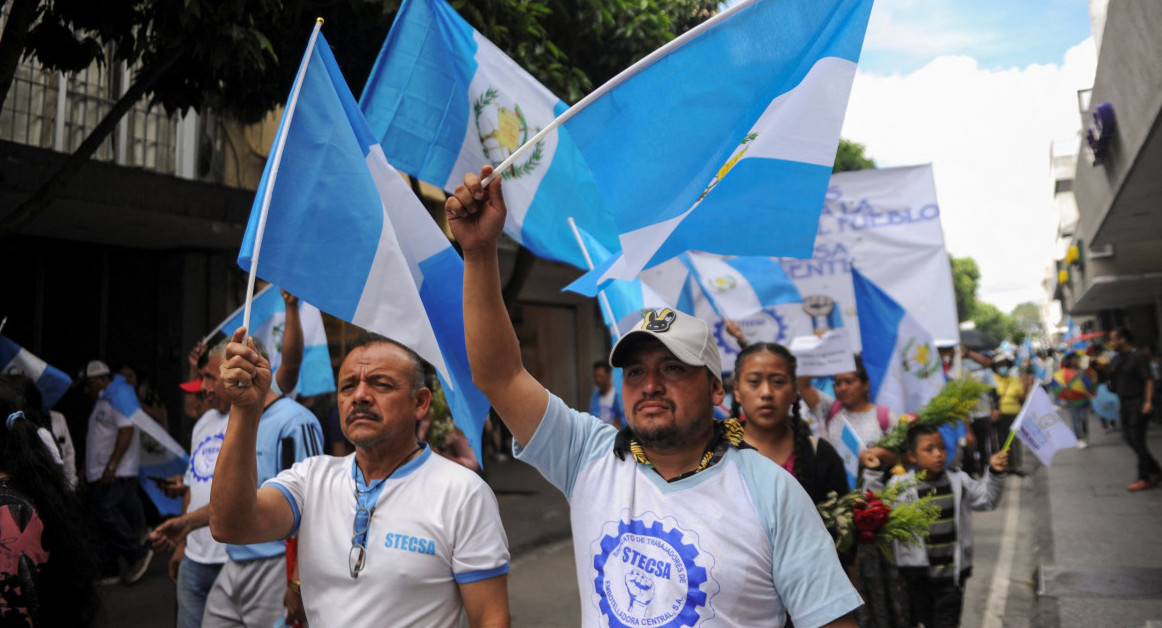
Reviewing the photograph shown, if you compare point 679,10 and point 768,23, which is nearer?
point 768,23

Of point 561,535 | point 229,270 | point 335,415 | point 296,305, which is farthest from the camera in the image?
point 229,270

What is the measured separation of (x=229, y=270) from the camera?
11273 mm

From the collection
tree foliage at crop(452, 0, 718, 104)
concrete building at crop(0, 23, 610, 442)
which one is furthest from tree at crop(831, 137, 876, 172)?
concrete building at crop(0, 23, 610, 442)

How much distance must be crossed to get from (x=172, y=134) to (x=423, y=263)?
26.6 ft

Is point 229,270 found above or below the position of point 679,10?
A: below

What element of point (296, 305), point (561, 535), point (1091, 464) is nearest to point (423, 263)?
point (296, 305)

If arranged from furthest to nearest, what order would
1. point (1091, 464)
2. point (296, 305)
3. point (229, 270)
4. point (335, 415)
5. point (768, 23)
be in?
point (1091, 464)
point (229, 270)
point (335, 415)
point (296, 305)
point (768, 23)

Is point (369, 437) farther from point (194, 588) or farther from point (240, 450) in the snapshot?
point (194, 588)

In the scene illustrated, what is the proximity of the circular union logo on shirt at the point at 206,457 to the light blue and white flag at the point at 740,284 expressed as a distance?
3.27 meters

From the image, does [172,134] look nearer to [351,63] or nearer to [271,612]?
[351,63]

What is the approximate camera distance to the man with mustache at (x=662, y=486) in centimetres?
192

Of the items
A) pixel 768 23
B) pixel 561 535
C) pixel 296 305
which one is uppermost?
pixel 768 23

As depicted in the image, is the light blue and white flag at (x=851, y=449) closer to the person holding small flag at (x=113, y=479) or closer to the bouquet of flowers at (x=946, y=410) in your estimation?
the bouquet of flowers at (x=946, y=410)

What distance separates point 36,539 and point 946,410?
4.11m
